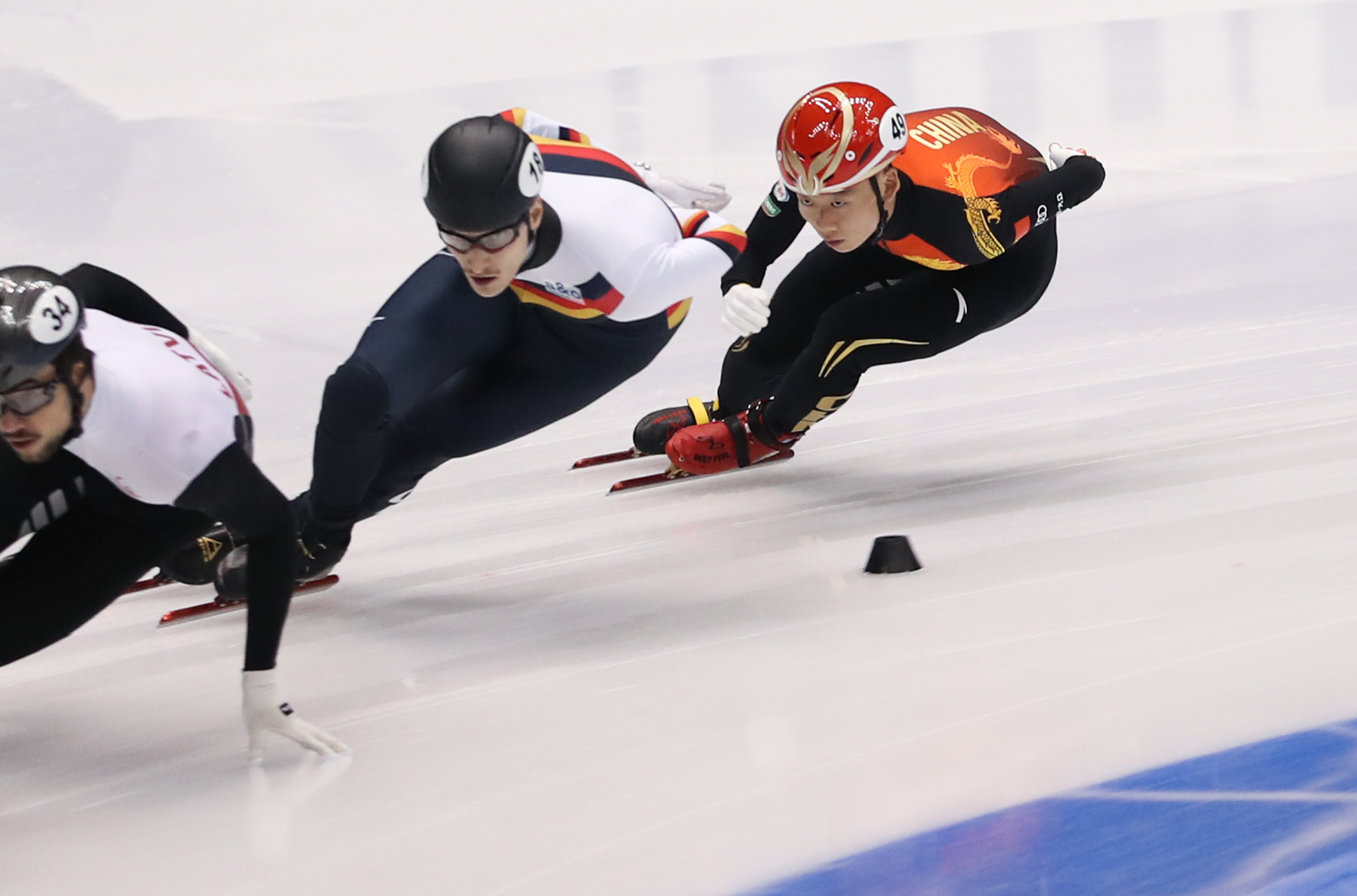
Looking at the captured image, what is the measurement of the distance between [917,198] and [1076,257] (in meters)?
2.86

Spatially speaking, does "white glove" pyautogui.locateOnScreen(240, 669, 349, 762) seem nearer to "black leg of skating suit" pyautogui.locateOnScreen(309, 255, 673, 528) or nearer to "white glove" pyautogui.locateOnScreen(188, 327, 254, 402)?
"white glove" pyautogui.locateOnScreen(188, 327, 254, 402)

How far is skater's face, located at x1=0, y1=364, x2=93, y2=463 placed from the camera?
2508 mm

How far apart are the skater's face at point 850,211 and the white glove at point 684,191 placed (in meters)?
0.28

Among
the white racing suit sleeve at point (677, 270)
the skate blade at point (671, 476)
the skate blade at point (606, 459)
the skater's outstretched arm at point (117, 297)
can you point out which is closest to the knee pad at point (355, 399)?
the skater's outstretched arm at point (117, 297)

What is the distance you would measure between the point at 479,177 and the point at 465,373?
34.2 inches

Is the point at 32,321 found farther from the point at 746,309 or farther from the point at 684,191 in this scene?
the point at 684,191

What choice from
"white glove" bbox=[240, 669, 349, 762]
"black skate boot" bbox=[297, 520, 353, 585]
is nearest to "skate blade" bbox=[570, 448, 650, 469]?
"black skate boot" bbox=[297, 520, 353, 585]

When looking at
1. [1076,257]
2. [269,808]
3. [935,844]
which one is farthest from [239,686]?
[1076,257]

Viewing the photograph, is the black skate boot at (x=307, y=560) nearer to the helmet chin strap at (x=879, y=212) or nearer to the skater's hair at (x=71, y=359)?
the skater's hair at (x=71, y=359)

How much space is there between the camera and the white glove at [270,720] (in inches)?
107

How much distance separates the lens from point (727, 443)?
15.2 feet

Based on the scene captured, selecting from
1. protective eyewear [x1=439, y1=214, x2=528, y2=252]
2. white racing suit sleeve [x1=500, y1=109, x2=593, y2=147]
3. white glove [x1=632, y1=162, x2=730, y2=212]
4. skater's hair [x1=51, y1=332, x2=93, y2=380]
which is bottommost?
skater's hair [x1=51, y1=332, x2=93, y2=380]

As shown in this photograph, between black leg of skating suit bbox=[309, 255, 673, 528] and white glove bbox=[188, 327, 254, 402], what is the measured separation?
265 mm

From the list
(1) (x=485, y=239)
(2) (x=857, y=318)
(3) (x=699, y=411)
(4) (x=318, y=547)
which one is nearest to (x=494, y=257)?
(1) (x=485, y=239)
